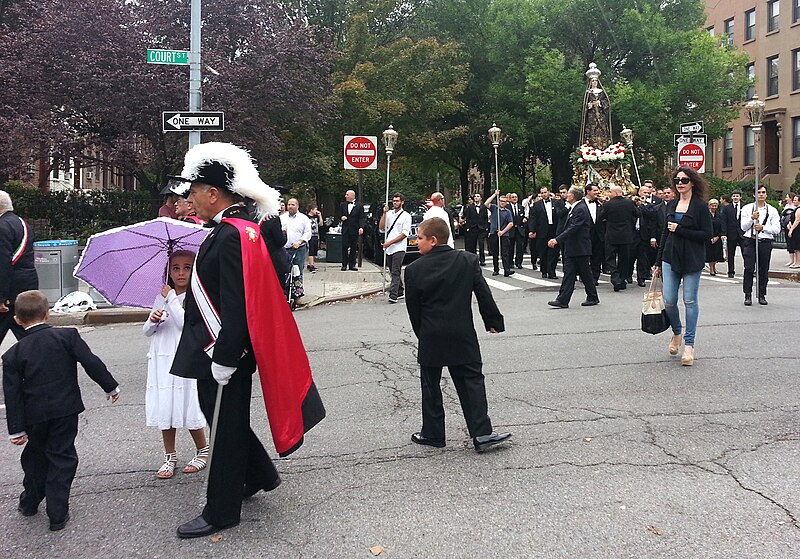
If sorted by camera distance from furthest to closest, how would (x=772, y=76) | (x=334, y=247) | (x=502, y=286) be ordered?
(x=772, y=76)
(x=334, y=247)
(x=502, y=286)

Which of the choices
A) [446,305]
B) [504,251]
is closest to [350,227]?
[504,251]

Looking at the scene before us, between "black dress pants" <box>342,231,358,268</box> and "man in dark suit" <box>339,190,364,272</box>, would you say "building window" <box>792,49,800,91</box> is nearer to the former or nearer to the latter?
"man in dark suit" <box>339,190,364,272</box>

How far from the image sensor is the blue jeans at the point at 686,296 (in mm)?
7148

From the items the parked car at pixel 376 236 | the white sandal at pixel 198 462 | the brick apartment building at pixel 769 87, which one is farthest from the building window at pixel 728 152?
the white sandal at pixel 198 462

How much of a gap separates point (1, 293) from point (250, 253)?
3.92 meters

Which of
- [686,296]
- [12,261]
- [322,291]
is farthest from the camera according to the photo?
→ [322,291]

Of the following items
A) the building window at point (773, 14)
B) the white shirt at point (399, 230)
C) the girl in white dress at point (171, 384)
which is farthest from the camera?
the building window at point (773, 14)

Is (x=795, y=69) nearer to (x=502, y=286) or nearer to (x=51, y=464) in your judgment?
(x=502, y=286)

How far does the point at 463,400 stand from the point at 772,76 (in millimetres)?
43351

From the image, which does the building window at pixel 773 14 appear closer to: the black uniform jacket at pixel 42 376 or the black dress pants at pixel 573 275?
the black dress pants at pixel 573 275

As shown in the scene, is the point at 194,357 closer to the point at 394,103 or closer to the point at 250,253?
the point at 250,253

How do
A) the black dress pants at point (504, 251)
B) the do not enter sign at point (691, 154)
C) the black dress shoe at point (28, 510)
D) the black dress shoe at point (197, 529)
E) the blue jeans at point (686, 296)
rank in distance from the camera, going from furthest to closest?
the do not enter sign at point (691, 154) → the black dress pants at point (504, 251) → the blue jeans at point (686, 296) → the black dress shoe at point (28, 510) → the black dress shoe at point (197, 529)

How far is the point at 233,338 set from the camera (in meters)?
3.45

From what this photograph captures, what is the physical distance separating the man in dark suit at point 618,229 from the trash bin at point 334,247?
7829 mm
